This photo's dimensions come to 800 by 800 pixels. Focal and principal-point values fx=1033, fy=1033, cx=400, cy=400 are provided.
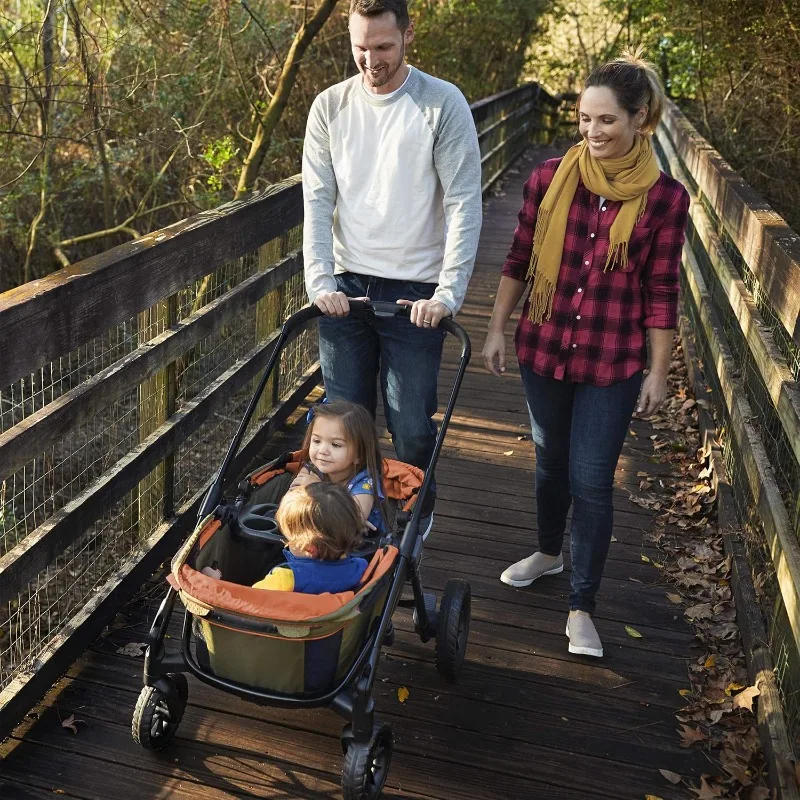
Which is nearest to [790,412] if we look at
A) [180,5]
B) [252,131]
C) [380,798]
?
[380,798]

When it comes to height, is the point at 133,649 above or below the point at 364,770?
below

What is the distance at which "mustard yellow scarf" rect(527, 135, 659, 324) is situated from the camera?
3227 mm

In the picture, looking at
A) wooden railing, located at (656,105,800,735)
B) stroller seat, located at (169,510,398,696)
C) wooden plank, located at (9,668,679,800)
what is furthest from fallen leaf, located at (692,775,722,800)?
stroller seat, located at (169,510,398,696)

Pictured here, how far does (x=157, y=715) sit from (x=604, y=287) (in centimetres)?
192

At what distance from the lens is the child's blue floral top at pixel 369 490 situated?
10.4 ft

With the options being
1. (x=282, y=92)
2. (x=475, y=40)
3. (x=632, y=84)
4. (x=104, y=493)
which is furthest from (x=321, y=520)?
(x=475, y=40)

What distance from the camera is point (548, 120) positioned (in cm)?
2442

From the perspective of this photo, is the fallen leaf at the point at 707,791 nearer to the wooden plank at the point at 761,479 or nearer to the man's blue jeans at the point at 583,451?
the wooden plank at the point at 761,479

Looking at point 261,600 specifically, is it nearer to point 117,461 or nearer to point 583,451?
point 583,451

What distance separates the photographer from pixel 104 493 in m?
3.44

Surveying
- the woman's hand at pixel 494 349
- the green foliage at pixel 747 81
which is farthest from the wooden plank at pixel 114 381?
the green foliage at pixel 747 81

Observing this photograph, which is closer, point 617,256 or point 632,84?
point 632,84

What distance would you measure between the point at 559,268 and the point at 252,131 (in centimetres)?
687

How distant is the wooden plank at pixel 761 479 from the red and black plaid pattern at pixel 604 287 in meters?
0.72
